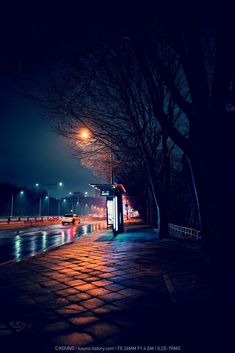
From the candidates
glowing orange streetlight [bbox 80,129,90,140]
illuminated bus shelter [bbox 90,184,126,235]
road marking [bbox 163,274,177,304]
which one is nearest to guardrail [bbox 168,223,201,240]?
illuminated bus shelter [bbox 90,184,126,235]

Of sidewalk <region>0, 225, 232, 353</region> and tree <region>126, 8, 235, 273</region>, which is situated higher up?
tree <region>126, 8, 235, 273</region>

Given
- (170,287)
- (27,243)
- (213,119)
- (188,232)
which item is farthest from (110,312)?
(27,243)

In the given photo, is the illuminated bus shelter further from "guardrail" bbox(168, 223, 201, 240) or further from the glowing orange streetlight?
the glowing orange streetlight

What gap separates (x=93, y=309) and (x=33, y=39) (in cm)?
631

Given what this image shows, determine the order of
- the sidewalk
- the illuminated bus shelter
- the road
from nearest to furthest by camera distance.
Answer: the sidewalk < the road < the illuminated bus shelter

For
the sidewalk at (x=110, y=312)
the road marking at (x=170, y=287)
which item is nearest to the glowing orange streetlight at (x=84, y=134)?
the sidewalk at (x=110, y=312)

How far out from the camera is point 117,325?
3203 mm

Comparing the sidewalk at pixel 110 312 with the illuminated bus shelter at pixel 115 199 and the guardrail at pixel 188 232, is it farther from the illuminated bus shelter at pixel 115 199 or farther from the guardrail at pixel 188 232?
the illuminated bus shelter at pixel 115 199

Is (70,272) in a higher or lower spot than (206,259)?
lower

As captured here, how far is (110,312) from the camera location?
12.0ft

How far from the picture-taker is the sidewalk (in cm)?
277

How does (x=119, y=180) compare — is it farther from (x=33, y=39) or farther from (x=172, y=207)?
(x=33, y=39)

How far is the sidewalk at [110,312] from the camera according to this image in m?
2.77

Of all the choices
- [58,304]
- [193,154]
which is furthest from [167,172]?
[58,304]
